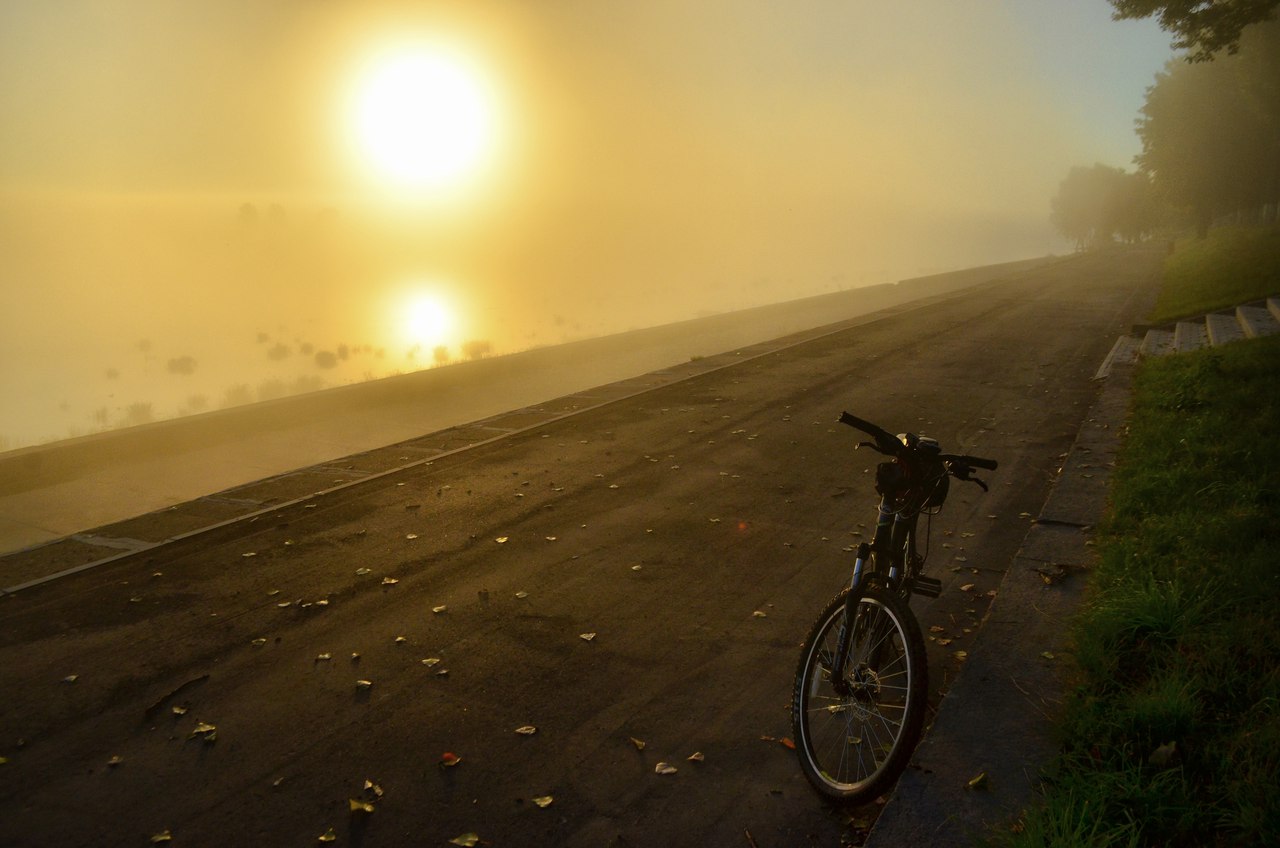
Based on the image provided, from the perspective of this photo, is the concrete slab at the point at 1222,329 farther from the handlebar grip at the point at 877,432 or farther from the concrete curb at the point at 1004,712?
the handlebar grip at the point at 877,432

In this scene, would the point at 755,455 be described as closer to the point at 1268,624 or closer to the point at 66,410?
the point at 1268,624

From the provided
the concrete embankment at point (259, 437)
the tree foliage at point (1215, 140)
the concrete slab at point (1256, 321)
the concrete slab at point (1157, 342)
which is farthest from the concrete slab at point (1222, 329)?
the tree foliage at point (1215, 140)

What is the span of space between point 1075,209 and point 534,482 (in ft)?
564

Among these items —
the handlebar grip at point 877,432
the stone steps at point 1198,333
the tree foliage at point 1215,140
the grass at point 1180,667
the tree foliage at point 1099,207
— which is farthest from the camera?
the tree foliage at point 1099,207

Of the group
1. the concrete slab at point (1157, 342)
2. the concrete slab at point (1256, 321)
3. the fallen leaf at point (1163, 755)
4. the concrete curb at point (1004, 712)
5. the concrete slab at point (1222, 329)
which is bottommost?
the concrete curb at point (1004, 712)

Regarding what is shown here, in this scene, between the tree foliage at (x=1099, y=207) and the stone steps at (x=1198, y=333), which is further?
the tree foliage at (x=1099, y=207)

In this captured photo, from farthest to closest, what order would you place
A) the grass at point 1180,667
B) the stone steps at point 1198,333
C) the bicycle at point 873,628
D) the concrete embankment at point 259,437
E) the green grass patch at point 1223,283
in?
the green grass patch at point 1223,283 < the concrete embankment at point 259,437 < the stone steps at point 1198,333 < the bicycle at point 873,628 < the grass at point 1180,667

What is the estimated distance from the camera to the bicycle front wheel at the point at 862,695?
12.5 ft

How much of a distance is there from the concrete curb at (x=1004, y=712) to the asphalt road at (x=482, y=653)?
0.94 ft

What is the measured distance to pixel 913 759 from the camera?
4309mm

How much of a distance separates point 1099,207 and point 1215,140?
105 meters

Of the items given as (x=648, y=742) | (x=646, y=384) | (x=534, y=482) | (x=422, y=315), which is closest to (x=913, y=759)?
(x=648, y=742)

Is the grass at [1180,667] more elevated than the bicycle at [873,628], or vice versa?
the bicycle at [873,628]

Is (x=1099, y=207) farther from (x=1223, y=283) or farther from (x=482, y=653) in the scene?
(x=482, y=653)
